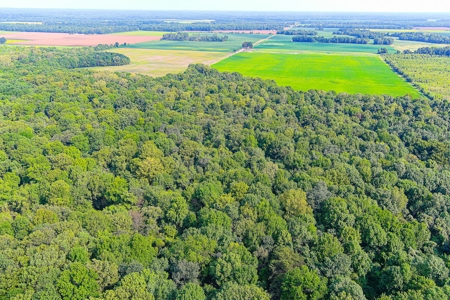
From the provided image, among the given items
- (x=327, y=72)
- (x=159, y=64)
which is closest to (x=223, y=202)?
(x=327, y=72)

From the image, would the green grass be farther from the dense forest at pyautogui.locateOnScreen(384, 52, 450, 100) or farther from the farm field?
the farm field

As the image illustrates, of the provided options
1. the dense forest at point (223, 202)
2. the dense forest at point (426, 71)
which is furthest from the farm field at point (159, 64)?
the dense forest at point (426, 71)

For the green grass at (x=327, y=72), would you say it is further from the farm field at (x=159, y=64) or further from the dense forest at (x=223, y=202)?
the dense forest at (x=223, y=202)

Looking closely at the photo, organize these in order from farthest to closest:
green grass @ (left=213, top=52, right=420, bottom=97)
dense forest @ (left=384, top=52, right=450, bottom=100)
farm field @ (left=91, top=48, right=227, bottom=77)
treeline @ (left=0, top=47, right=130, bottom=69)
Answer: treeline @ (left=0, top=47, right=130, bottom=69)
farm field @ (left=91, top=48, right=227, bottom=77)
green grass @ (left=213, top=52, right=420, bottom=97)
dense forest @ (left=384, top=52, right=450, bottom=100)

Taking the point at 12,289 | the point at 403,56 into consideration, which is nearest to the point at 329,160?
the point at 12,289

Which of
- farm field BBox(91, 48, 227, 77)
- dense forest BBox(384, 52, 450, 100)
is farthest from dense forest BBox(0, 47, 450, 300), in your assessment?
farm field BBox(91, 48, 227, 77)

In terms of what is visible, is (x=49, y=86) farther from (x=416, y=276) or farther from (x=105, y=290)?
(x=416, y=276)

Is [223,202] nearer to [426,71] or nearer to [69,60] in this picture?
[426,71]
